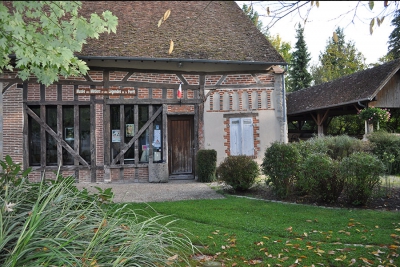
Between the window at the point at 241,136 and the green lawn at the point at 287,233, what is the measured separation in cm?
451

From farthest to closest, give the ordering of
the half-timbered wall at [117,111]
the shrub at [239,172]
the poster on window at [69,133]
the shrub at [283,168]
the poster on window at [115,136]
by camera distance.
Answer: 1. the poster on window at [115,136]
2. the poster on window at [69,133]
3. the half-timbered wall at [117,111]
4. the shrub at [239,172]
5. the shrub at [283,168]

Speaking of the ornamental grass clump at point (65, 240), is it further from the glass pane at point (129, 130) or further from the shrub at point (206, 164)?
the glass pane at point (129, 130)

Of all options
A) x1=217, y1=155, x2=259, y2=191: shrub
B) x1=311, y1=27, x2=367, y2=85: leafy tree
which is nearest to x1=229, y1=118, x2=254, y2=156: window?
x1=217, y1=155, x2=259, y2=191: shrub

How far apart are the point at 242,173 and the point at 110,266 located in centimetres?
601

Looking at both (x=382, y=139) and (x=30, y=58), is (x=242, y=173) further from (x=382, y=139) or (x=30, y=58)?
(x=382, y=139)

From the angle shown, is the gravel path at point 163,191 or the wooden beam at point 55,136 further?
the wooden beam at point 55,136

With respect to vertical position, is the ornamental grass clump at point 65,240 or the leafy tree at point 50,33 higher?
the leafy tree at point 50,33

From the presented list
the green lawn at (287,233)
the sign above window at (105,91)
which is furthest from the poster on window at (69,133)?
the green lawn at (287,233)

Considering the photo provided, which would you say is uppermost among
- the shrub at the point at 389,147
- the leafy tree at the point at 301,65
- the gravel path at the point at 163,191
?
the leafy tree at the point at 301,65

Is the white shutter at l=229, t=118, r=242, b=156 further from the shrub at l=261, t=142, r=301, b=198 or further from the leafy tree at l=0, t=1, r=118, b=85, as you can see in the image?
the leafy tree at l=0, t=1, r=118, b=85

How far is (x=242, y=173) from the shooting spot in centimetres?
827

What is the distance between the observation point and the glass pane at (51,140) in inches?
420

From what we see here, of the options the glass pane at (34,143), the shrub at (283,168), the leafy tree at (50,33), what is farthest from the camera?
the glass pane at (34,143)

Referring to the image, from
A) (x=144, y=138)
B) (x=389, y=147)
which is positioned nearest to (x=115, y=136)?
(x=144, y=138)
